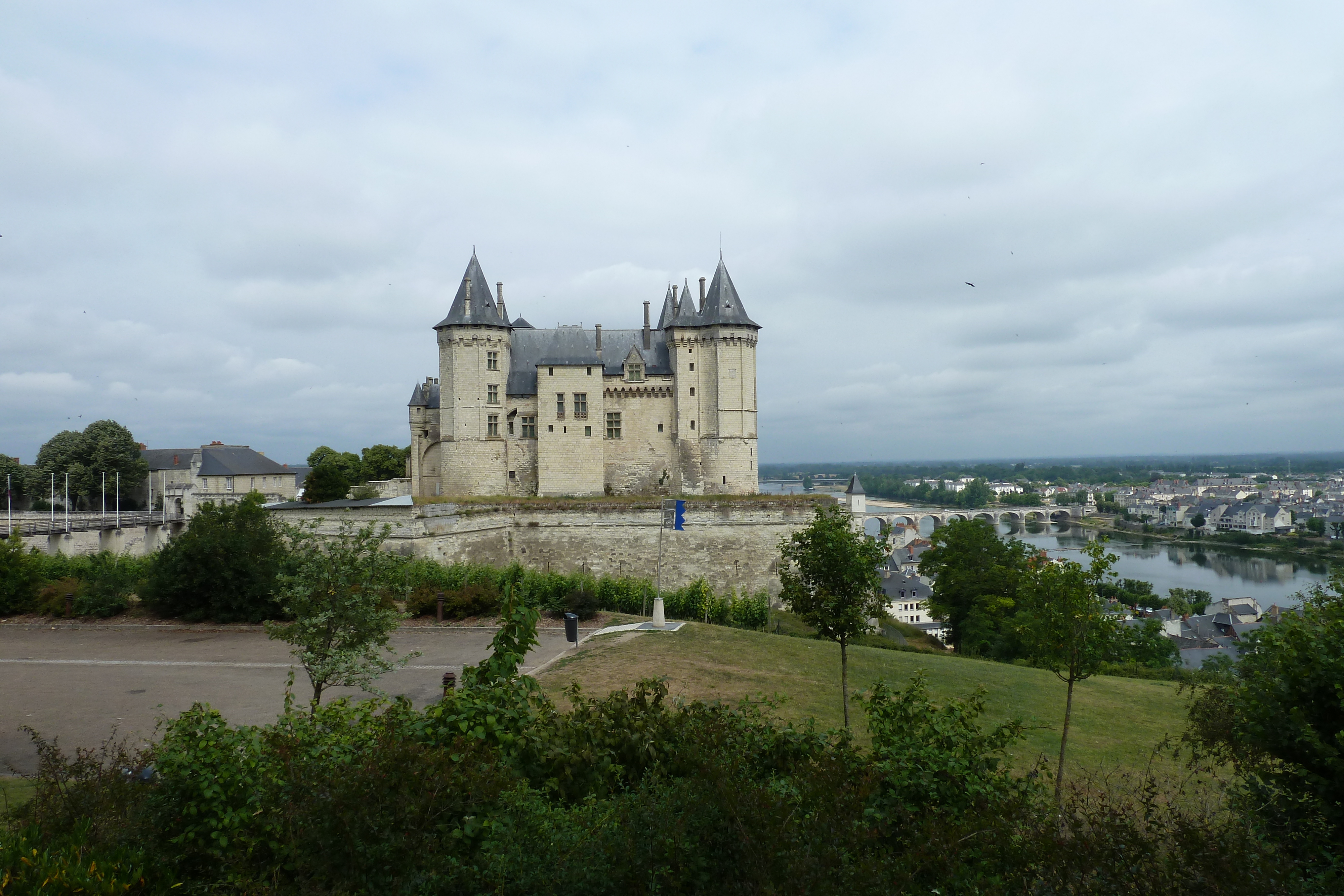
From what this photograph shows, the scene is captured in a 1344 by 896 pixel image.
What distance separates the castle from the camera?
116 feet

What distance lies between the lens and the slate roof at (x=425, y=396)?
129ft

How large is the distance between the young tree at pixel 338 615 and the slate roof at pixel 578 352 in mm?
26591

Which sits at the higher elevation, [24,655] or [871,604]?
[871,604]

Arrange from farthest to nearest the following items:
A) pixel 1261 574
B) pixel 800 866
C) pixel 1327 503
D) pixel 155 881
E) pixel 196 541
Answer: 1. pixel 1327 503
2. pixel 1261 574
3. pixel 196 541
4. pixel 155 881
5. pixel 800 866

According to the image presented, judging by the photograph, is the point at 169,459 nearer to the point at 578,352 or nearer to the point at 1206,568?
the point at 578,352

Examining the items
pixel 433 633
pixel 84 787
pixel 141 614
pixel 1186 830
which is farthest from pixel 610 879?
pixel 141 614

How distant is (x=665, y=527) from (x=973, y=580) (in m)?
14.7

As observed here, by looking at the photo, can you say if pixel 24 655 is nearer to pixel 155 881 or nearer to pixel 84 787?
pixel 84 787

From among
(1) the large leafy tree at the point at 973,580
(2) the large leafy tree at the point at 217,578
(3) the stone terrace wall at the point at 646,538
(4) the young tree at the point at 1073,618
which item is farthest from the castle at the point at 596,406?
(4) the young tree at the point at 1073,618

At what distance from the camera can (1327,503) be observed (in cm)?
10038

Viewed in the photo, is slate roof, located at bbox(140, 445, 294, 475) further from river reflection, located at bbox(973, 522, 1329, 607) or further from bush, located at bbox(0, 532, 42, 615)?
river reflection, located at bbox(973, 522, 1329, 607)

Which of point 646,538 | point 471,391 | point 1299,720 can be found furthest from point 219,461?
point 1299,720

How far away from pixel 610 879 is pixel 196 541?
2059 cm

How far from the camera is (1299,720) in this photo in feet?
17.1
